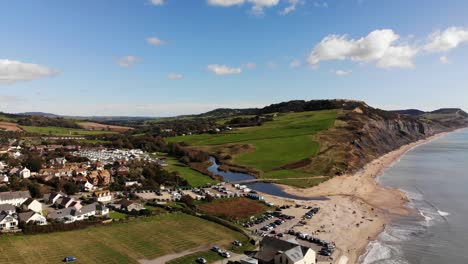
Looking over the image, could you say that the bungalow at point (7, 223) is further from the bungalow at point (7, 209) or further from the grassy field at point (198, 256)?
the grassy field at point (198, 256)

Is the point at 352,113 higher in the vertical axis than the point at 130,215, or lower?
higher

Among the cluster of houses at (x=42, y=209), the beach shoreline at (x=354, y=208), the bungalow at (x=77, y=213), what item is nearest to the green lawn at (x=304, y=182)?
the beach shoreline at (x=354, y=208)

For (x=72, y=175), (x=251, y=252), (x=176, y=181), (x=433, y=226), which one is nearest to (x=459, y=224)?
(x=433, y=226)

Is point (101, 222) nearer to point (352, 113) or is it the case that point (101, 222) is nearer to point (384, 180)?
point (384, 180)

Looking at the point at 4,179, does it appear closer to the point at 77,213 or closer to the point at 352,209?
the point at 77,213

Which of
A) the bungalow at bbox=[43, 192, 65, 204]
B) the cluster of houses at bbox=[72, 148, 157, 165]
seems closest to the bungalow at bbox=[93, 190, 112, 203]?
the bungalow at bbox=[43, 192, 65, 204]

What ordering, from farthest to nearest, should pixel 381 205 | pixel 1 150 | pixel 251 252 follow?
pixel 1 150
pixel 381 205
pixel 251 252

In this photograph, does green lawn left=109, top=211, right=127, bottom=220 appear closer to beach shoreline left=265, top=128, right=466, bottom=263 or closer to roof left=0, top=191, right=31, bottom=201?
roof left=0, top=191, right=31, bottom=201
